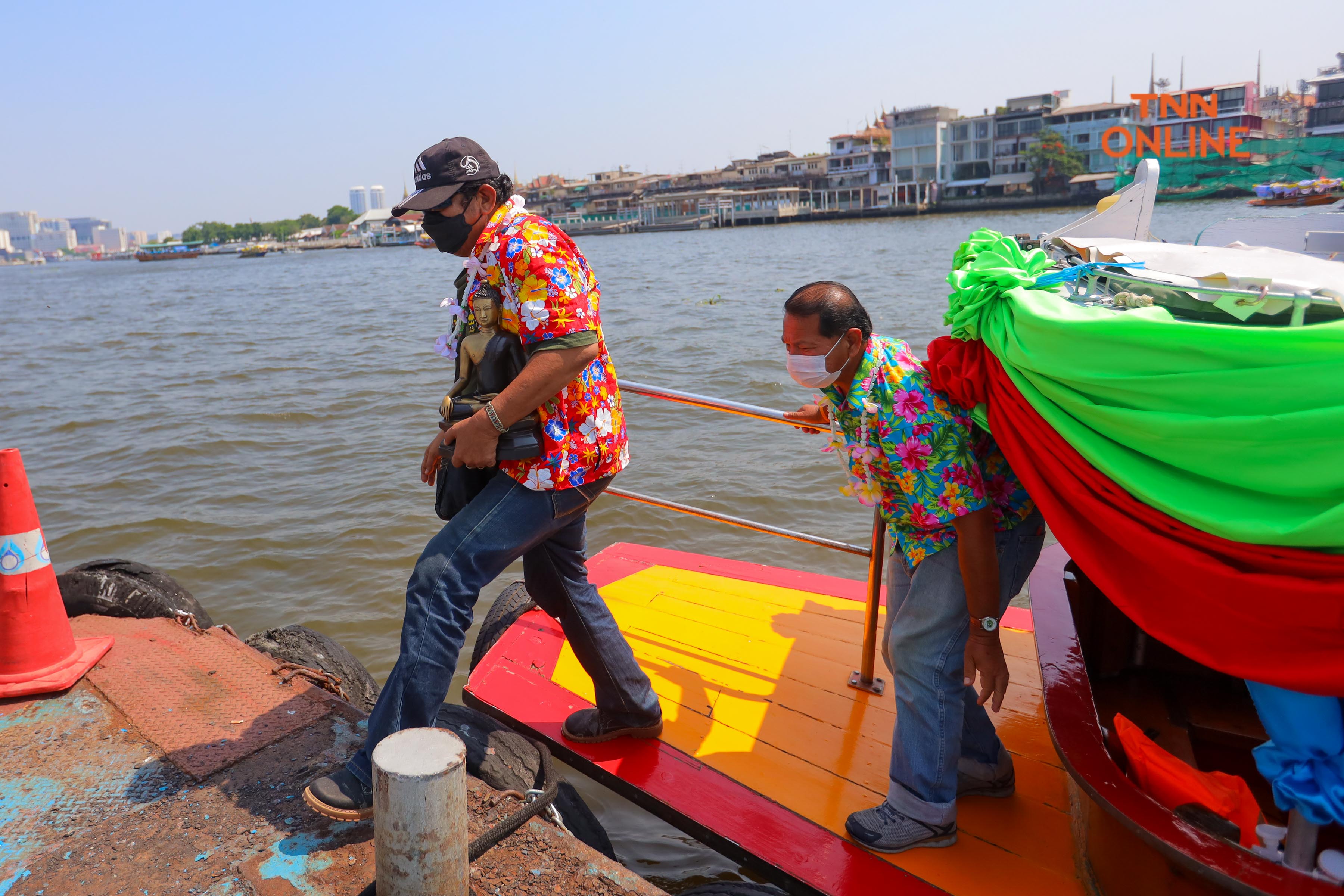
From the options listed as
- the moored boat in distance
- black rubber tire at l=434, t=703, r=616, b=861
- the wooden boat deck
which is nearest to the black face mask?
black rubber tire at l=434, t=703, r=616, b=861

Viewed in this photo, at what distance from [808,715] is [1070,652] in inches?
40.2

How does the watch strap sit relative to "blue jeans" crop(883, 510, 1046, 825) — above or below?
above

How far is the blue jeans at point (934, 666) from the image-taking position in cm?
236

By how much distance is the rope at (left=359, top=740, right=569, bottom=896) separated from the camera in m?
2.31

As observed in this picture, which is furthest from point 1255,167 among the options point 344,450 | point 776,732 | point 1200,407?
point 1200,407

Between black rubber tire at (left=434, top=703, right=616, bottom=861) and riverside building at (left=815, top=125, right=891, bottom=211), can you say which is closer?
black rubber tire at (left=434, top=703, right=616, bottom=861)

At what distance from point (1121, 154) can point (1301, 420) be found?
86.5 metres

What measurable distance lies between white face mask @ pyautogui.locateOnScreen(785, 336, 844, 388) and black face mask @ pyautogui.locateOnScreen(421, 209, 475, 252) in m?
1.08

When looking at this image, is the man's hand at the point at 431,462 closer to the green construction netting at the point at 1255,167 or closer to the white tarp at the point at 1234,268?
the white tarp at the point at 1234,268

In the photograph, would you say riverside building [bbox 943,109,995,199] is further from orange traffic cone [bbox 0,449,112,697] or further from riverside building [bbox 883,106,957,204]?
orange traffic cone [bbox 0,449,112,697]

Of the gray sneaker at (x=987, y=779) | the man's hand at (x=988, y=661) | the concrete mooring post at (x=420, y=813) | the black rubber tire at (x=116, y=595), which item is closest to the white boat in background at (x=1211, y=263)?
the man's hand at (x=988, y=661)

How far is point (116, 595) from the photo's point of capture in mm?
4180

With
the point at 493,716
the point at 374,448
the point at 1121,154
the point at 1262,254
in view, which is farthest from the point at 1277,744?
the point at 1121,154

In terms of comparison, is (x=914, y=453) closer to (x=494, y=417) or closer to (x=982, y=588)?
(x=982, y=588)
